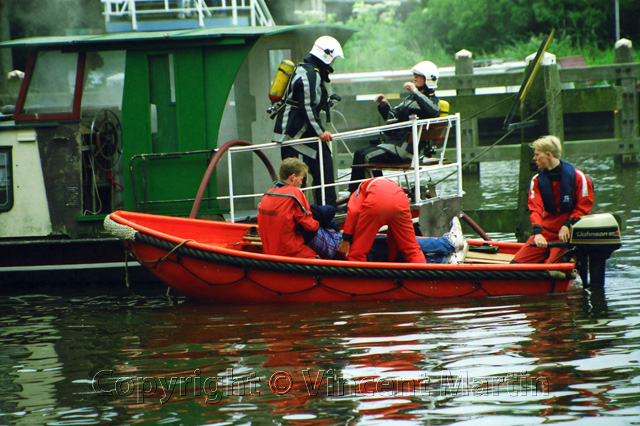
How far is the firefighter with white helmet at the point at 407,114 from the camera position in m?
8.41

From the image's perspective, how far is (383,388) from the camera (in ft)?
16.2

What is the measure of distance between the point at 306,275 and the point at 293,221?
20.3 inches

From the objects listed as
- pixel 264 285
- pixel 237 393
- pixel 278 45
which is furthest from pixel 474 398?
pixel 278 45

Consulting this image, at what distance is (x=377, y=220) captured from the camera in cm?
699

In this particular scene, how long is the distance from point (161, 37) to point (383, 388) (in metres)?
4.77

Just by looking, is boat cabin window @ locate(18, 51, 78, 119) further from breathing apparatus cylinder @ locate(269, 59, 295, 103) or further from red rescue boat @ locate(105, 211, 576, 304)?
breathing apparatus cylinder @ locate(269, 59, 295, 103)

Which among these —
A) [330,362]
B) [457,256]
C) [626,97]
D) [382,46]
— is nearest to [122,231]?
[330,362]

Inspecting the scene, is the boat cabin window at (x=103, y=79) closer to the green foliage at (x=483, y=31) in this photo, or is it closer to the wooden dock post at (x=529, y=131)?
the wooden dock post at (x=529, y=131)

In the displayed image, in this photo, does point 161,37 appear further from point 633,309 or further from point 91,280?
point 633,309

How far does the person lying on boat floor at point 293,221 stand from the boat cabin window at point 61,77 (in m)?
2.60

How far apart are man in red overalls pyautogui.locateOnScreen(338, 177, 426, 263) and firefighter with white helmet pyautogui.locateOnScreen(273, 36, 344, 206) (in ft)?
3.43

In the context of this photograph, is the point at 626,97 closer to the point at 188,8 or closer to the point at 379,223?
the point at 188,8

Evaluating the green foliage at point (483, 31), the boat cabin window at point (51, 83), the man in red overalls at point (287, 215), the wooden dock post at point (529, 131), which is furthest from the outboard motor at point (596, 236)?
the green foliage at point (483, 31)

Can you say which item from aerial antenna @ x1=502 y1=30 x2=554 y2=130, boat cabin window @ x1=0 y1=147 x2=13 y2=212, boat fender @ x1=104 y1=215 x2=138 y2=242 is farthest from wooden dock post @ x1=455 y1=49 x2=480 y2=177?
boat cabin window @ x1=0 y1=147 x2=13 y2=212
